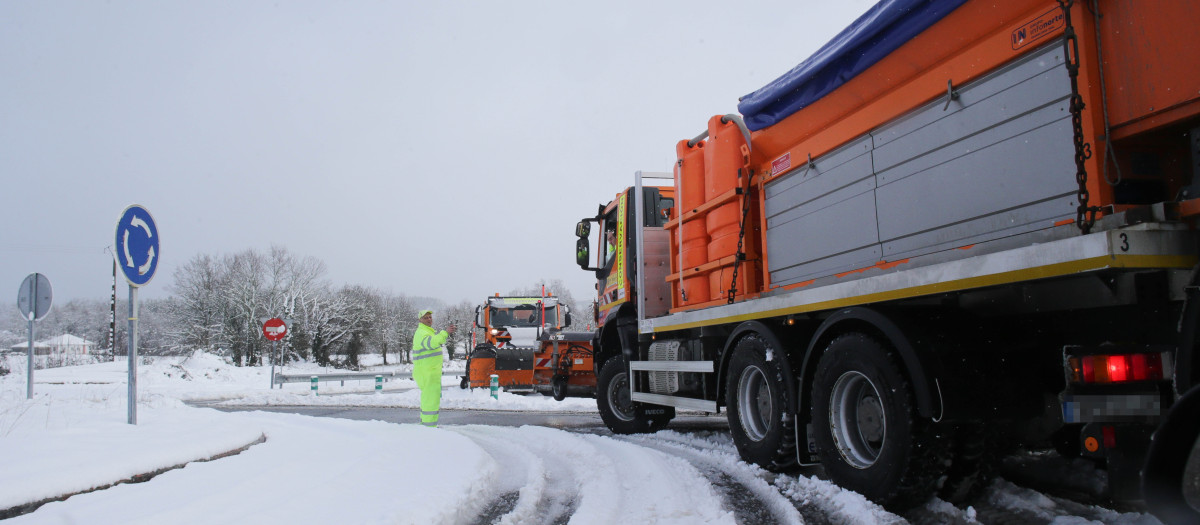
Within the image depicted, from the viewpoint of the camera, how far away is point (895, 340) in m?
3.77

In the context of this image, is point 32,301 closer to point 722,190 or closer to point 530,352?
point 722,190

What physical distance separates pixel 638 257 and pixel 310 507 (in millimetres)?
4837

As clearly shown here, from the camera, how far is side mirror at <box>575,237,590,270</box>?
987cm

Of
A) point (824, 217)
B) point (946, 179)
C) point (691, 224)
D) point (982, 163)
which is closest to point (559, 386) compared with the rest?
point (691, 224)

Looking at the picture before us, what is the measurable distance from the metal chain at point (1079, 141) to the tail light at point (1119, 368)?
19.9 inches

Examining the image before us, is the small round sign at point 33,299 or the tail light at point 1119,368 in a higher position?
the small round sign at point 33,299

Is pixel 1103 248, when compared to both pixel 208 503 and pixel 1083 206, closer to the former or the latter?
pixel 1083 206

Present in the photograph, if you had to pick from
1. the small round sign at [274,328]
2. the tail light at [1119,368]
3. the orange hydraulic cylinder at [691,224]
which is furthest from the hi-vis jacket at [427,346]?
the small round sign at [274,328]

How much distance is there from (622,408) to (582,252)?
7.30 feet

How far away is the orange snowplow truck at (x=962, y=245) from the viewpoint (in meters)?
2.72

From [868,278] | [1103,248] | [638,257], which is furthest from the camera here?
[638,257]

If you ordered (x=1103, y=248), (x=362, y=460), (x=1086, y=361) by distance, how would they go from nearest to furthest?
(x=1103, y=248), (x=1086, y=361), (x=362, y=460)

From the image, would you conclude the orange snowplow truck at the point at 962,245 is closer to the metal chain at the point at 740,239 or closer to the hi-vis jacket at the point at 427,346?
the metal chain at the point at 740,239

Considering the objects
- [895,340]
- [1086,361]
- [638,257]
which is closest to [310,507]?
[895,340]
